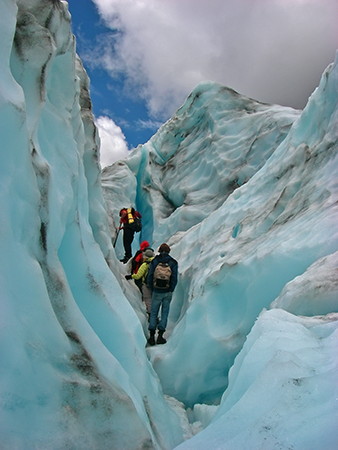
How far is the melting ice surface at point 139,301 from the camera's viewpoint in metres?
1.86

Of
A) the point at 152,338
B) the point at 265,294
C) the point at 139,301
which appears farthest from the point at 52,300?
the point at 139,301

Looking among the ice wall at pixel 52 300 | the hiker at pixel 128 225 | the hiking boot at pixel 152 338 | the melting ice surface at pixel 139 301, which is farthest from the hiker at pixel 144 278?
the hiker at pixel 128 225

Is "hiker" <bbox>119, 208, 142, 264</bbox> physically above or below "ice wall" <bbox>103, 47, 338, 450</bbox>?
above

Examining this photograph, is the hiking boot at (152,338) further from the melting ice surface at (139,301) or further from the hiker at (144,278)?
the hiker at (144,278)

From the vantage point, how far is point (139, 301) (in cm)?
527

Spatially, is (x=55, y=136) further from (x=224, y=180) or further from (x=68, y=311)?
(x=224, y=180)

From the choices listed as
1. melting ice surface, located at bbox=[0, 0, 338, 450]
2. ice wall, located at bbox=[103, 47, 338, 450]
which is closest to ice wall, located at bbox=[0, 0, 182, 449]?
melting ice surface, located at bbox=[0, 0, 338, 450]

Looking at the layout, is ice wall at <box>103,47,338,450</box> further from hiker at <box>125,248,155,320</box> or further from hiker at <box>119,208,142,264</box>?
hiker at <box>119,208,142,264</box>

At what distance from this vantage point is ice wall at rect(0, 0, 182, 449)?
6.16 feet

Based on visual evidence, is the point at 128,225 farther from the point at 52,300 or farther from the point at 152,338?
the point at 52,300

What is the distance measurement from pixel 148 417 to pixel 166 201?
898 centimetres

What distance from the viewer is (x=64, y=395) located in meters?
1.98

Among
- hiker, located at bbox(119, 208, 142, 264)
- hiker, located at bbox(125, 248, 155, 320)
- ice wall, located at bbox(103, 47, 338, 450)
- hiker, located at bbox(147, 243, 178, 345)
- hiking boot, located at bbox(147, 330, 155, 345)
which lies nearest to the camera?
ice wall, located at bbox(103, 47, 338, 450)

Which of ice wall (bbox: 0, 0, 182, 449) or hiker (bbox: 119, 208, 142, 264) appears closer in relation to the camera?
ice wall (bbox: 0, 0, 182, 449)
